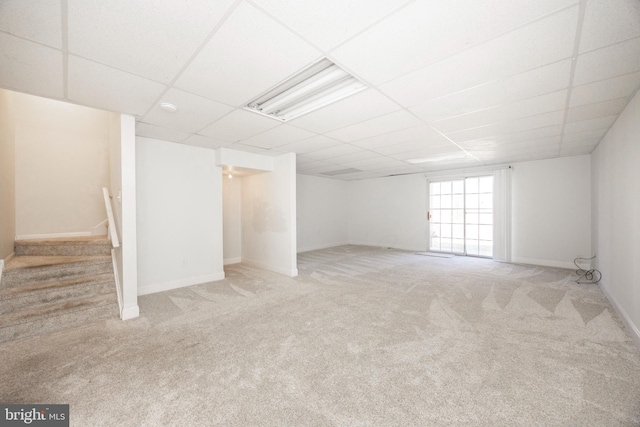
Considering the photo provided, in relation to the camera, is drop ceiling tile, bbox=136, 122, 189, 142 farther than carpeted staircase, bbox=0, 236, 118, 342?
Yes

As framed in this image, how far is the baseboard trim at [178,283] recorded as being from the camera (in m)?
3.84

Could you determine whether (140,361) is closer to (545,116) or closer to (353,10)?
(353,10)

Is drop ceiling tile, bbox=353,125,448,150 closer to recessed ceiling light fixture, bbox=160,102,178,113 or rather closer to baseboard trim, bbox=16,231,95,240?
recessed ceiling light fixture, bbox=160,102,178,113

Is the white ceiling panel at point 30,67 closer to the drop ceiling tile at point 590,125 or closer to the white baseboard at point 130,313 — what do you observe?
the white baseboard at point 130,313

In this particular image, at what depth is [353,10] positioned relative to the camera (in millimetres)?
1393

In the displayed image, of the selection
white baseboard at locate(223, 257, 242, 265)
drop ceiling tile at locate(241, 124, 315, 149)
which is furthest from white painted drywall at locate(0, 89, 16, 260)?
white baseboard at locate(223, 257, 242, 265)

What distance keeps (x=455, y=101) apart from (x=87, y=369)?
419 cm

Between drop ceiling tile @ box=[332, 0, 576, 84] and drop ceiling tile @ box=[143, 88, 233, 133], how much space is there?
1.56 m

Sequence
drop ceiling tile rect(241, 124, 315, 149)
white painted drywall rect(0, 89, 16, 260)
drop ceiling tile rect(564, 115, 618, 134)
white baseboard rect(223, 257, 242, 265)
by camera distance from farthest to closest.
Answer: white baseboard rect(223, 257, 242, 265)
drop ceiling tile rect(241, 124, 315, 149)
white painted drywall rect(0, 89, 16, 260)
drop ceiling tile rect(564, 115, 618, 134)

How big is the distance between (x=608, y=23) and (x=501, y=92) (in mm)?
885

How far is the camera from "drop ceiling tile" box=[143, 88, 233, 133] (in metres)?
2.48

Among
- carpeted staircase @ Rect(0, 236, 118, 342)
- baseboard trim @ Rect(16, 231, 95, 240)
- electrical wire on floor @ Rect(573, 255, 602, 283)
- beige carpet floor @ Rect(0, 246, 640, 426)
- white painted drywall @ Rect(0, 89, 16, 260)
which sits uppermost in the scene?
white painted drywall @ Rect(0, 89, 16, 260)

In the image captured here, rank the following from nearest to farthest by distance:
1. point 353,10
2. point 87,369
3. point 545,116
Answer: point 353,10
point 87,369
point 545,116

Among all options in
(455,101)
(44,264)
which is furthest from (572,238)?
(44,264)
